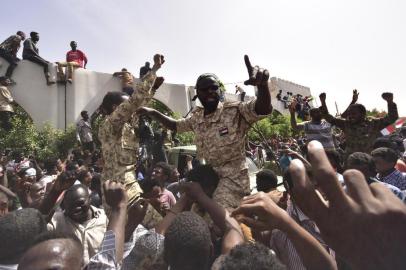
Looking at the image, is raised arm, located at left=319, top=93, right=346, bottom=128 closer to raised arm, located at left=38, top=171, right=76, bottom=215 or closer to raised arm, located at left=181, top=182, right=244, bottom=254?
raised arm, located at left=181, top=182, right=244, bottom=254

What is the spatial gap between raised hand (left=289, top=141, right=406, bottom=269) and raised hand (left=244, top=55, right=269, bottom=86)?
Answer: 4.95ft

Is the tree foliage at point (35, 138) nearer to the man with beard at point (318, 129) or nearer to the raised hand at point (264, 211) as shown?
the man with beard at point (318, 129)

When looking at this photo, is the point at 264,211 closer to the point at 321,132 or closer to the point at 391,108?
the point at 391,108

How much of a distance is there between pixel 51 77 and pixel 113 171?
11443mm

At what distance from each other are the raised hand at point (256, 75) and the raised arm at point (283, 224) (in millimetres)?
1208

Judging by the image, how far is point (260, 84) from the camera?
2520 millimetres

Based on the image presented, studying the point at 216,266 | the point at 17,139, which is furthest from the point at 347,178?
the point at 17,139

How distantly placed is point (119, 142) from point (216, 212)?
4.94 feet

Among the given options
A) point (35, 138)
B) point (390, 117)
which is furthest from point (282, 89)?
point (390, 117)

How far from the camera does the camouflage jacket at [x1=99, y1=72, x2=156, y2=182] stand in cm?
306

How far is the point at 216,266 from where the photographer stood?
1.41m

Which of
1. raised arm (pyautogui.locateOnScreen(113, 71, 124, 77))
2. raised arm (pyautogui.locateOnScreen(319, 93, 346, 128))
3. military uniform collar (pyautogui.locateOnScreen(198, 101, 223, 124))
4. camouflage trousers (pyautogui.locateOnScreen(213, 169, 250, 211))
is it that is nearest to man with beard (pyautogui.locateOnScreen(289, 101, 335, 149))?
raised arm (pyautogui.locateOnScreen(319, 93, 346, 128))

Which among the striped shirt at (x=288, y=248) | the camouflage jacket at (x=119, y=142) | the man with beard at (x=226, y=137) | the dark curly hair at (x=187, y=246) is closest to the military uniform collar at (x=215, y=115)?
the man with beard at (x=226, y=137)

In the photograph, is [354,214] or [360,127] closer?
[354,214]
